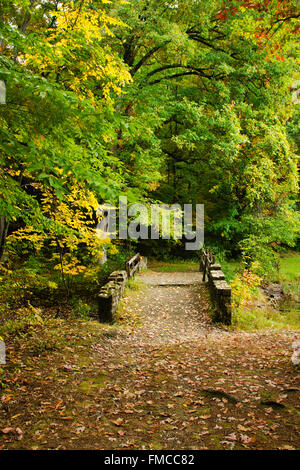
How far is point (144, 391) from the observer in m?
4.47

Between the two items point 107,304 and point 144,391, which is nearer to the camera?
point 144,391

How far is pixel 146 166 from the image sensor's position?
1190cm

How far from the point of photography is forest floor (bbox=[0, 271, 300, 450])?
3.31 metres

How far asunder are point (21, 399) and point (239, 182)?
12.2m

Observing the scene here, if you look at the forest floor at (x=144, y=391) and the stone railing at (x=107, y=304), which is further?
the stone railing at (x=107, y=304)

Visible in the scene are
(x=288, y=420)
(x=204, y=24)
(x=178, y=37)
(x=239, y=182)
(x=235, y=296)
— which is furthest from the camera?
(x=239, y=182)

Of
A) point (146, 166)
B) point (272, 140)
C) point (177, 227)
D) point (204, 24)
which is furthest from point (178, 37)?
point (177, 227)

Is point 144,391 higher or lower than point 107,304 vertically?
lower

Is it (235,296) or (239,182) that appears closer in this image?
(235,296)

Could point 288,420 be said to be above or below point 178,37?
below

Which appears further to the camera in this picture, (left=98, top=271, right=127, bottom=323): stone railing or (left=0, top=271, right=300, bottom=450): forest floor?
(left=98, top=271, right=127, bottom=323): stone railing

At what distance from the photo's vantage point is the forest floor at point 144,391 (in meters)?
3.31
